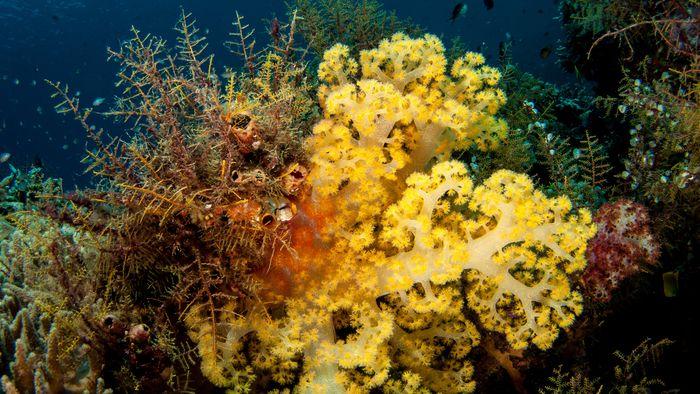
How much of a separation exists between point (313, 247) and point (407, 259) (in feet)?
2.61

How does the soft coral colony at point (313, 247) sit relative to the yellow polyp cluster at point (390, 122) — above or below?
below

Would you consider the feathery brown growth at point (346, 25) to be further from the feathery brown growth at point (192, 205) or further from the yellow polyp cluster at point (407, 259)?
the feathery brown growth at point (192, 205)

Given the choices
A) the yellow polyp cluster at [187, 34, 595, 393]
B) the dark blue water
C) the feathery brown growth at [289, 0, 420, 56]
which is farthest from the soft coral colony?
the dark blue water

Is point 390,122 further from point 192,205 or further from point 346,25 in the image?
point 346,25

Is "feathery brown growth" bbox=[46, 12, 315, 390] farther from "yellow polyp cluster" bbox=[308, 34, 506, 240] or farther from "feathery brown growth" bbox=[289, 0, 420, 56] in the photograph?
"feathery brown growth" bbox=[289, 0, 420, 56]

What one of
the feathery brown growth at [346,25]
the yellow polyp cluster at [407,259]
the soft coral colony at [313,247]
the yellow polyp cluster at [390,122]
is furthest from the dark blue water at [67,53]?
the soft coral colony at [313,247]

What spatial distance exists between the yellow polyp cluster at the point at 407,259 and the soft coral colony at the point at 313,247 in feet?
0.04

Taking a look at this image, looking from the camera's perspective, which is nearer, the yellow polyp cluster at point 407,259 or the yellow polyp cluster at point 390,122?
the yellow polyp cluster at point 407,259

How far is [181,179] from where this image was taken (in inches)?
117

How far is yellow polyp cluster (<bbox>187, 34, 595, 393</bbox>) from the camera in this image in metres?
2.85

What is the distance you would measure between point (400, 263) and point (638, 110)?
4.72m

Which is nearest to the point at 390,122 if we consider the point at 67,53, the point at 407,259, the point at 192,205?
the point at 407,259

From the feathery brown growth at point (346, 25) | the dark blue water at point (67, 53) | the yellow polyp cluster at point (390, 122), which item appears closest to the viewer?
the yellow polyp cluster at point (390, 122)

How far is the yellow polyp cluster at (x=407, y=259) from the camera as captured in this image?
2.85 metres
